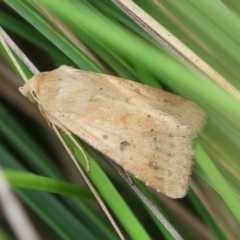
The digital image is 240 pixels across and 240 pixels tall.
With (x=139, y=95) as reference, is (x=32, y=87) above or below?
below

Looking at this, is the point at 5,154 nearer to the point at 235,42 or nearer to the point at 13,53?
the point at 13,53

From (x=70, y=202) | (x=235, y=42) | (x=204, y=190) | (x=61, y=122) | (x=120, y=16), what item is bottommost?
(x=70, y=202)

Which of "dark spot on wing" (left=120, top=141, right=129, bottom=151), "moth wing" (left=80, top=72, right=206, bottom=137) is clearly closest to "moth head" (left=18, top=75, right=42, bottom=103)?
"moth wing" (left=80, top=72, right=206, bottom=137)

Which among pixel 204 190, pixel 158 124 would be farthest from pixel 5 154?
pixel 204 190

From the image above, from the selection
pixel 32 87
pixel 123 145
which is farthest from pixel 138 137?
pixel 32 87

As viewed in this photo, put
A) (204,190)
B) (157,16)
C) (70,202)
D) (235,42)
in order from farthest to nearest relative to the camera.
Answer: (70,202)
(204,190)
(157,16)
(235,42)

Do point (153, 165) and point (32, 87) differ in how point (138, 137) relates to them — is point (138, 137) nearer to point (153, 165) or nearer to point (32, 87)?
point (153, 165)

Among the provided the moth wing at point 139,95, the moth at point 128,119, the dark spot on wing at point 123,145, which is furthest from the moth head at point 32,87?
the dark spot on wing at point 123,145
